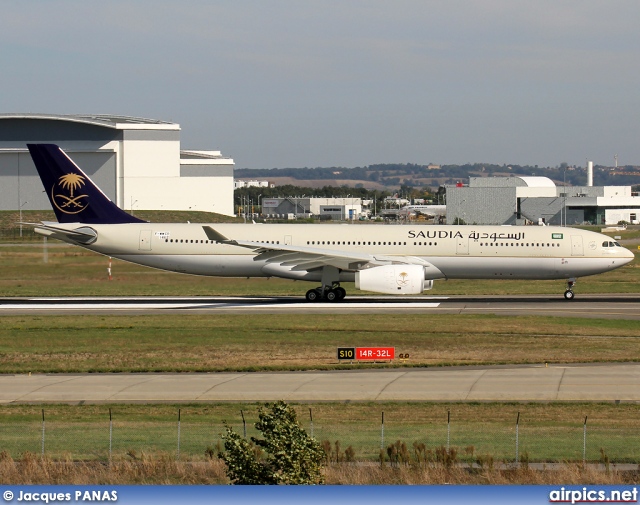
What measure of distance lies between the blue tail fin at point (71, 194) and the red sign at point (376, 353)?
22.2 meters

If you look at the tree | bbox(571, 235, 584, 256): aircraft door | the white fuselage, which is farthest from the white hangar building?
the tree

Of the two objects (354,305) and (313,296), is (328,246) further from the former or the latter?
(354,305)

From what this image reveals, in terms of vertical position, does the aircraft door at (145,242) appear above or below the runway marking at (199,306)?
above

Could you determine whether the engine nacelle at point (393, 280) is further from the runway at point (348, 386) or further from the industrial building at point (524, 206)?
the industrial building at point (524, 206)

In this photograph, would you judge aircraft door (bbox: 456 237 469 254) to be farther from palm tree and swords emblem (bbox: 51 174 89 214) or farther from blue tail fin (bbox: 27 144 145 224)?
palm tree and swords emblem (bbox: 51 174 89 214)

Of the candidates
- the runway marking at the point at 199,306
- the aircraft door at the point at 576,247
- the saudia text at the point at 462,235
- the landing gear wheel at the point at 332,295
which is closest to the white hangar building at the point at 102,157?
the runway marking at the point at 199,306

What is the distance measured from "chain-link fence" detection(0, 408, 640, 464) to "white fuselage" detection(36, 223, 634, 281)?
82.1ft

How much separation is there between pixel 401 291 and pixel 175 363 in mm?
16285

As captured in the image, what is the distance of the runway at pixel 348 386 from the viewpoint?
24.5 metres

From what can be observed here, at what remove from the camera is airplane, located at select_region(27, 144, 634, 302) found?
153ft

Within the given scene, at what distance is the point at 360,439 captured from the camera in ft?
63.0

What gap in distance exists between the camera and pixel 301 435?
14953mm

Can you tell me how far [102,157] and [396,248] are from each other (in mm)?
92676

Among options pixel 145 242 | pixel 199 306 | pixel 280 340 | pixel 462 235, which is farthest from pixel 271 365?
pixel 462 235
